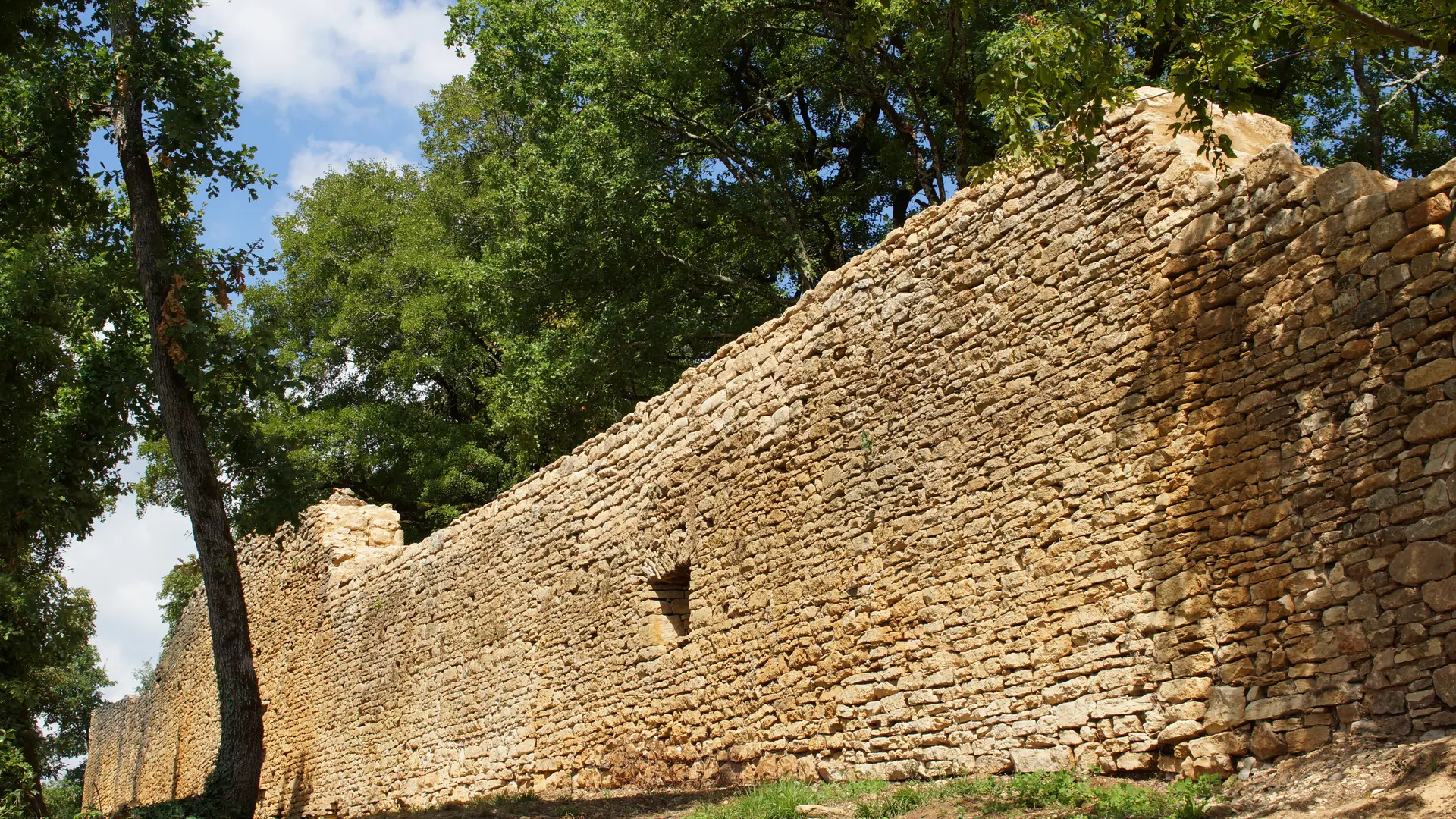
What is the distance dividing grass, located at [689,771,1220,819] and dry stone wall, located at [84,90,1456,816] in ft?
0.74

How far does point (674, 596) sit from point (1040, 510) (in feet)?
14.7

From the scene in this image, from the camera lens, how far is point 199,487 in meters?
10.5

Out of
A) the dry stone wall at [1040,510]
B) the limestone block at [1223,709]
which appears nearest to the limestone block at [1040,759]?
the dry stone wall at [1040,510]

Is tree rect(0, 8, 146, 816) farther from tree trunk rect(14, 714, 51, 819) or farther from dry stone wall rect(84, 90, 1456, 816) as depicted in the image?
dry stone wall rect(84, 90, 1456, 816)

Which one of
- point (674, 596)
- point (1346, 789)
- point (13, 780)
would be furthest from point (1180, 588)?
Answer: point (13, 780)

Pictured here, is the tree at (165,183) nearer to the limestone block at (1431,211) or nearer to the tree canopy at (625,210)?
the tree canopy at (625,210)

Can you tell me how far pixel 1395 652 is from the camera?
5.14 metres

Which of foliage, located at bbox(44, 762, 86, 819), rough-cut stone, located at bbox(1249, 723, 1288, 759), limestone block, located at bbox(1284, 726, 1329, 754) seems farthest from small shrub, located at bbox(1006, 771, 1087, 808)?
foliage, located at bbox(44, 762, 86, 819)

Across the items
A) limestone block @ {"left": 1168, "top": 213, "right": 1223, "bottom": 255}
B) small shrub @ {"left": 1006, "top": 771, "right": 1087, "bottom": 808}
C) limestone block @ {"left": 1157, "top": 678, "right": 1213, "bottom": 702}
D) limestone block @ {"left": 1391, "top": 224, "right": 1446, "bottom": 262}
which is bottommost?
small shrub @ {"left": 1006, "top": 771, "right": 1087, "bottom": 808}

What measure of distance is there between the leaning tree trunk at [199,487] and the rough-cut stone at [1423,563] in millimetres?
8761

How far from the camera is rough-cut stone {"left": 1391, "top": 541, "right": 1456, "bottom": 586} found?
5.01 m

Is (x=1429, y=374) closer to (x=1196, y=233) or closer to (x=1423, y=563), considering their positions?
(x=1423, y=563)

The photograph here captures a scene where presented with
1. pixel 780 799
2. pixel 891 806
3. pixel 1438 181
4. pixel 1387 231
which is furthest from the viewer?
pixel 780 799

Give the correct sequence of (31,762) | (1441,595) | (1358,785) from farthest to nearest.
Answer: (31,762)
(1441,595)
(1358,785)
